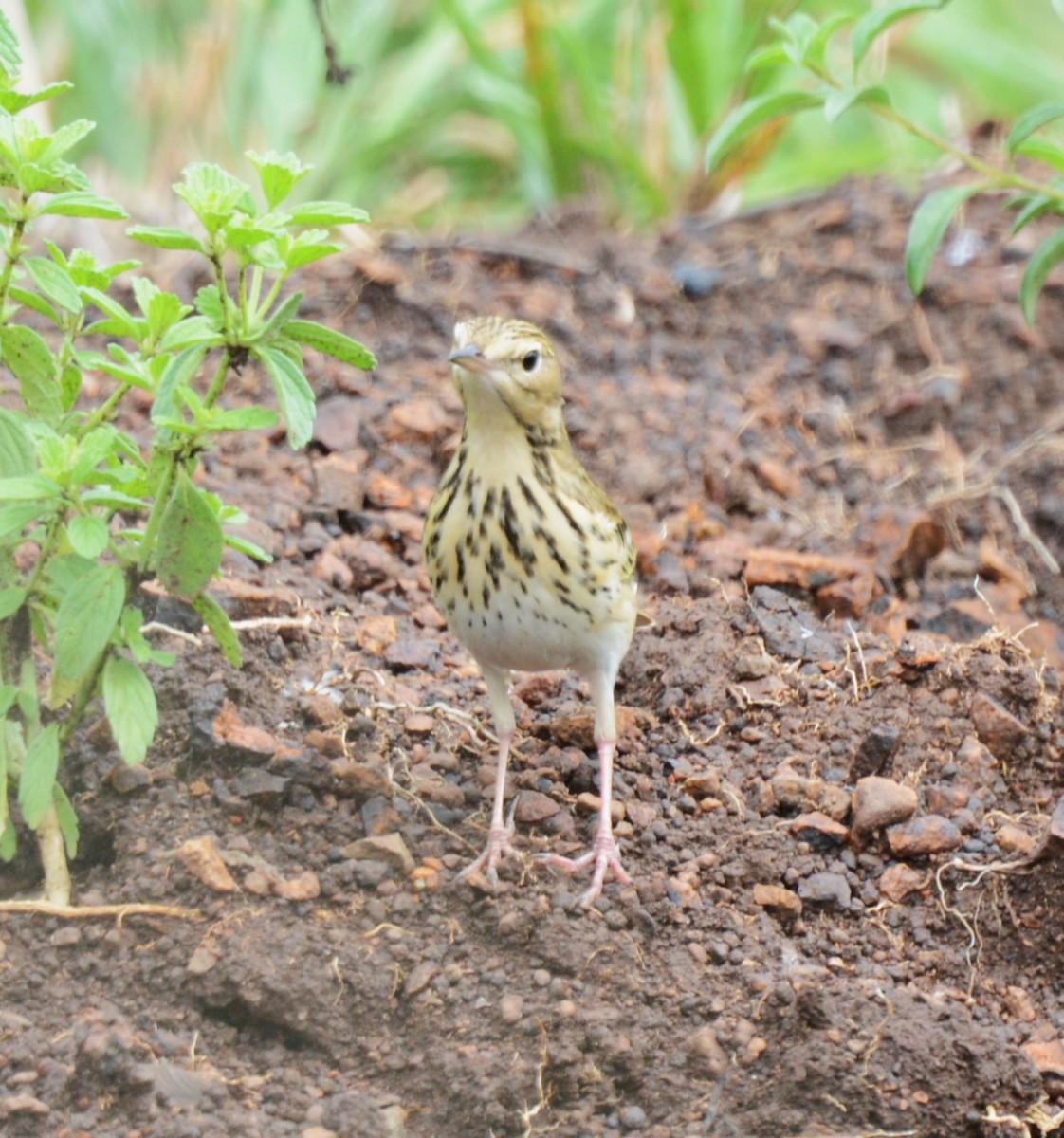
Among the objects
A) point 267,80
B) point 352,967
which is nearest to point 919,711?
point 352,967

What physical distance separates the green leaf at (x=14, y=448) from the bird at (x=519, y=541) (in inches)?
39.1

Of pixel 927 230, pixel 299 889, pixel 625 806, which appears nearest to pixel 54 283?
pixel 299 889

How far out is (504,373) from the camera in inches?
152

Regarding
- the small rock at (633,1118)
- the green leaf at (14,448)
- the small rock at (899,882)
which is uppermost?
the green leaf at (14,448)

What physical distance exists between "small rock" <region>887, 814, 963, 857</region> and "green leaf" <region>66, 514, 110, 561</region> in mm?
1980

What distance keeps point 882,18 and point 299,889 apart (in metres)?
2.52

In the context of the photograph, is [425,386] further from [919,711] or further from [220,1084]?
[220,1084]

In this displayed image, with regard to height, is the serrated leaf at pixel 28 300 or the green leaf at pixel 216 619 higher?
the serrated leaf at pixel 28 300

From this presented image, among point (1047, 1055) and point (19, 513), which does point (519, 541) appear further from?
point (1047, 1055)

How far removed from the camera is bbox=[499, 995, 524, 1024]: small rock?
11.4ft

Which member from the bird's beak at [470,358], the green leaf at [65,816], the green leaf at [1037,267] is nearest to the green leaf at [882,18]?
the green leaf at [1037,267]

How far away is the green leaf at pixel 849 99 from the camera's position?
4.26 metres

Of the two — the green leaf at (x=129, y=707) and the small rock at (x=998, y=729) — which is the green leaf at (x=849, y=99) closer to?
the small rock at (x=998, y=729)

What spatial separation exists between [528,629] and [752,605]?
1.13 meters
